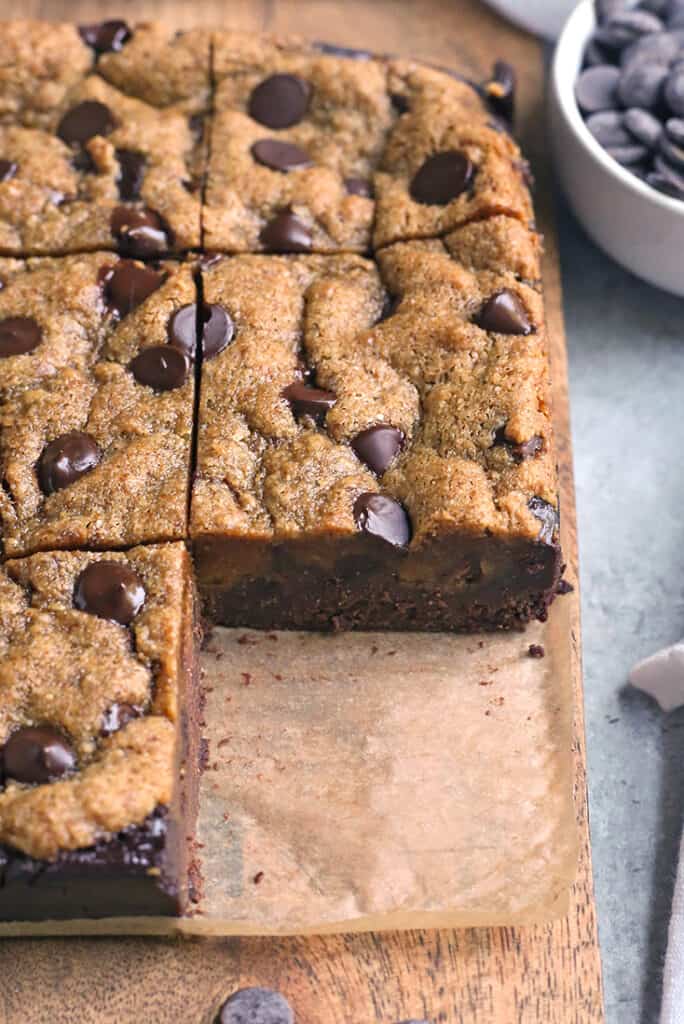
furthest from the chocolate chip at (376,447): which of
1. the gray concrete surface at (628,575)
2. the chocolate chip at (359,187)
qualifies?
the chocolate chip at (359,187)

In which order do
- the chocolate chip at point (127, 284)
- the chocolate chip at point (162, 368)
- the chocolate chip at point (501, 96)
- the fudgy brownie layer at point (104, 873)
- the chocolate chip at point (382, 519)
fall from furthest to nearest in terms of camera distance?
the chocolate chip at point (501, 96) → the chocolate chip at point (127, 284) → the chocolate chip at point (162, 368) → the chocolate chip at point (382, 519) → the fudgy brownie layer at point (104, 873)

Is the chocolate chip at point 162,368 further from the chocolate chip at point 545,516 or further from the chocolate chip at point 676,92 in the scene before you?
the chocolate chip at point 676,92

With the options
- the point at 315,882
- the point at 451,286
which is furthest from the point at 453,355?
the point at 315,882

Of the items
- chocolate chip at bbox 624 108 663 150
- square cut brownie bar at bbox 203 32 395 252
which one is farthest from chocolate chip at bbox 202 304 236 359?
chocolate chip at bbox 624 108 663 150

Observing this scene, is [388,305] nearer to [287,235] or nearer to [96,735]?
[287,235]

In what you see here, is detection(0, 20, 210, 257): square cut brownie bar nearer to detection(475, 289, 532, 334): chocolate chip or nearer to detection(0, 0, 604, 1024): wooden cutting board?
detection(475, 289, 532, 334): chocolate chip

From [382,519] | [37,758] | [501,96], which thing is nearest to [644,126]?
[501,96]
